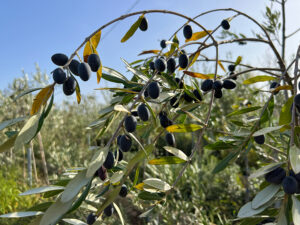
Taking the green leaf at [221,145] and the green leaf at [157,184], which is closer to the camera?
the green leaf at [157,184]

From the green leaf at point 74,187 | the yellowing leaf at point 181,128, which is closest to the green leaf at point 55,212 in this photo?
the green leaf at point 74,187

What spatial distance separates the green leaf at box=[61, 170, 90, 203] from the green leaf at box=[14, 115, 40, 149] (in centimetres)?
10

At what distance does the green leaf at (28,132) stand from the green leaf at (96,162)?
0.11 metres

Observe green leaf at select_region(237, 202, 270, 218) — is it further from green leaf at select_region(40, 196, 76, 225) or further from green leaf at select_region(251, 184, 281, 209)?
green leaf at select_region(40, 196, 76, 225)

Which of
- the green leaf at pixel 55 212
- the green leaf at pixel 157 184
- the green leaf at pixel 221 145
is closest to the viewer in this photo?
the green leaf at pixel 55 212

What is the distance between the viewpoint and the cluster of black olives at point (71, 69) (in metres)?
0.46

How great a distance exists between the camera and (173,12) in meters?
0.64

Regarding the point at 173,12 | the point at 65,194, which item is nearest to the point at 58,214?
the point at 65,194

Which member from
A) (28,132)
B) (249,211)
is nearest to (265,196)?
(249,211)

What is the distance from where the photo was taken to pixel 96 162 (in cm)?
42

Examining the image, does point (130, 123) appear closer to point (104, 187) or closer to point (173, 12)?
point (104, 187)

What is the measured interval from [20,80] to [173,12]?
12.0ft

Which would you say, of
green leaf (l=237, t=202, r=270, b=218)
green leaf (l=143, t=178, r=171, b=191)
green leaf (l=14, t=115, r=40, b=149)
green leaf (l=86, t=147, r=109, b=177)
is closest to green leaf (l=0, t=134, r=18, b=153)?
green leaf (l=14, t=115, r=40, b=149)

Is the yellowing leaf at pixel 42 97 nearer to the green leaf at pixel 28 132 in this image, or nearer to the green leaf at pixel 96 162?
the green leaf at pixel 28 132
